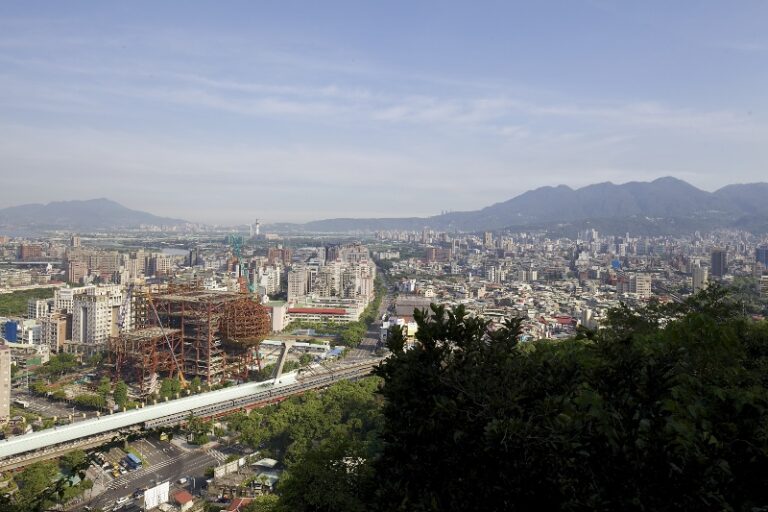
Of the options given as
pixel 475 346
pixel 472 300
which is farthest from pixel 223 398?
pixel 472 300

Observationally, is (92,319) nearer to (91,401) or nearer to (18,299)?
(91,401)

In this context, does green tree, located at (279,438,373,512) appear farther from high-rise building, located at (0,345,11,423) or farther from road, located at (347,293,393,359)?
road, located at (347,293,393,359)

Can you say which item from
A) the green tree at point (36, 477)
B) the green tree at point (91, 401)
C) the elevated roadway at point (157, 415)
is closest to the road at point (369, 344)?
the elevated roadway at point (157, 415)

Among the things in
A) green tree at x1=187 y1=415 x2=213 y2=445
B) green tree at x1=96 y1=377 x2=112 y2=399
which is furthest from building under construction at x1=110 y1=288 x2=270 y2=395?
green tree at x1=187 y1=415 x2=213 y2=445

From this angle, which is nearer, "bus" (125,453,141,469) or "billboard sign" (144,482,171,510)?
"billboard sign" (144,482,171,510)

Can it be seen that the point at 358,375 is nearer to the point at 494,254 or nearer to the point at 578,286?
the point at 578,286

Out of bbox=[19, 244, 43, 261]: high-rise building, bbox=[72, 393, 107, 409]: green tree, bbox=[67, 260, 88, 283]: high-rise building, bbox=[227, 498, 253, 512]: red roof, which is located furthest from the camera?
bbox=[19, 244, 43, 261]: high-rise building
